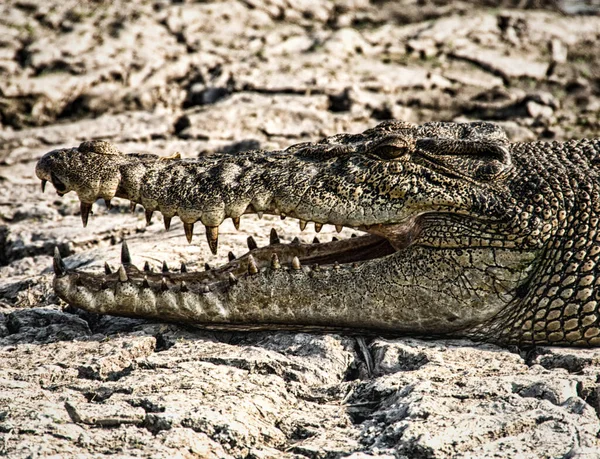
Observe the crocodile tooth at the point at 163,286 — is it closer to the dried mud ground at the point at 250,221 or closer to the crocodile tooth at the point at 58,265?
the dried mud ground at the point at 250,221

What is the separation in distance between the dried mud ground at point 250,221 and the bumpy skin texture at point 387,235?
0.51 ft

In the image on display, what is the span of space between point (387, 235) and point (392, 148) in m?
0.48

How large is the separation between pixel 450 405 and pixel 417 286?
84cm

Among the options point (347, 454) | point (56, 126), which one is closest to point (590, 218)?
point (347, 454)

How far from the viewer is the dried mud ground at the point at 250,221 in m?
3.52

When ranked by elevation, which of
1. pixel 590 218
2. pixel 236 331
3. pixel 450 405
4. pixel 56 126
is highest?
pixel 590 218

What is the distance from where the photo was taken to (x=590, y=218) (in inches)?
176

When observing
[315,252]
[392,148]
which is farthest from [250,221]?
[392,148]

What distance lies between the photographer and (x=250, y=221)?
20.6 ft

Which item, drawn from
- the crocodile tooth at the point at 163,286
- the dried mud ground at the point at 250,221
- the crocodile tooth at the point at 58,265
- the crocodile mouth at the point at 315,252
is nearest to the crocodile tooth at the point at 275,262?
the crocodile mouth at the point at 315,252

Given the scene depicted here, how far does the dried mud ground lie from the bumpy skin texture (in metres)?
0.16

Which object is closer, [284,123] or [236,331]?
[236,331]

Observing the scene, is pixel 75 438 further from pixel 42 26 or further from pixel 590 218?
pixel 42 26

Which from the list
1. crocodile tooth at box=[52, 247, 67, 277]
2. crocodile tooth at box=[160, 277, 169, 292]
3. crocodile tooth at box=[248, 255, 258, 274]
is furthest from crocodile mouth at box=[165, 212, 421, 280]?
crocodile tooth at box=[52, 247, 67, 277]
